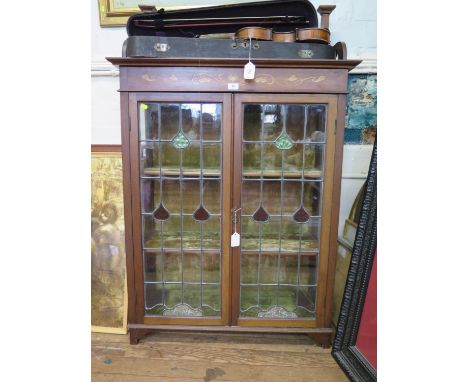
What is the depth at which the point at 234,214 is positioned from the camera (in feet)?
5.08

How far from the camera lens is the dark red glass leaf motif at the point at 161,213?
1.60 m

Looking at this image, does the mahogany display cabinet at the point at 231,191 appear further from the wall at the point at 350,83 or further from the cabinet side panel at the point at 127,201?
the wall at the point at 350,83

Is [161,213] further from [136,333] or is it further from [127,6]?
[127,6]

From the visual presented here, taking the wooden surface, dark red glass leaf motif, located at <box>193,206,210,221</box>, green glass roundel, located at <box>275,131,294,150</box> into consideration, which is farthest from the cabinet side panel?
green glass roundel, located at <box>275,131,294,150</box>

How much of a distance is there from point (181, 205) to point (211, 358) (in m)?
0.83

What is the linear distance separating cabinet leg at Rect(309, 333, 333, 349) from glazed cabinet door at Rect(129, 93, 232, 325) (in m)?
0.51

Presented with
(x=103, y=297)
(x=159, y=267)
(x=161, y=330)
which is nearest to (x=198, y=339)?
(x=161, y=330)

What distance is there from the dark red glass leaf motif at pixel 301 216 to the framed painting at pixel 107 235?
104 centimetres

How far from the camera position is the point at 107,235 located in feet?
5.97

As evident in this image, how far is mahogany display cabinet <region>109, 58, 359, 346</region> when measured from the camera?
1441 millimetres

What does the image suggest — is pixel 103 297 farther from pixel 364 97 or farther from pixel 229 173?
pixel 364 97

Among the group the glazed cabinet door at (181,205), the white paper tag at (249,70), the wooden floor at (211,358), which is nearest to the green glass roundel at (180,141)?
the glazed cabinet door at (181,205)
